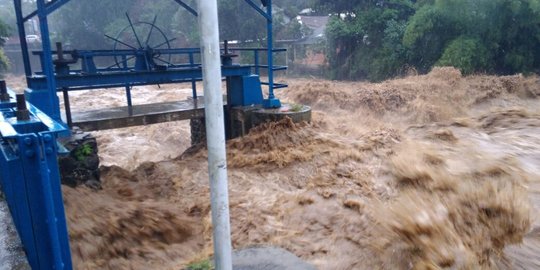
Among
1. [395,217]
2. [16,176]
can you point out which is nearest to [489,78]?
[395,217]

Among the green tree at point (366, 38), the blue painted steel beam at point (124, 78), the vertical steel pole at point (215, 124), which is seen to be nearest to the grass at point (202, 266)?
the vertical steel pole at point (215, 124)

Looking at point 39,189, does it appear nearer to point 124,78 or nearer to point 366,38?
point 124,78

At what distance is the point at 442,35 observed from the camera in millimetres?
20359

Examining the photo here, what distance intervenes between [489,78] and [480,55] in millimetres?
2961

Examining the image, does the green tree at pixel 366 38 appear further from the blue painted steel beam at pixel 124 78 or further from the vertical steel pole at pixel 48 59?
the vertical steel pole at pixel 48 59

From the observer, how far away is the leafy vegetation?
18359mm

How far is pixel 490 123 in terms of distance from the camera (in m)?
10.0

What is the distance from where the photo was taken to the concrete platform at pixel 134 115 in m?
8.48

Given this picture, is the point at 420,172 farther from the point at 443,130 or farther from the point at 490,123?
the point at 490,123

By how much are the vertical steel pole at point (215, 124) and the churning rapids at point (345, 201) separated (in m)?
2.36

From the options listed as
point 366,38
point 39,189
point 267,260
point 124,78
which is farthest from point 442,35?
point 39,189

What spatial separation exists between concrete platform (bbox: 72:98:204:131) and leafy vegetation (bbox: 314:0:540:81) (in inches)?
508

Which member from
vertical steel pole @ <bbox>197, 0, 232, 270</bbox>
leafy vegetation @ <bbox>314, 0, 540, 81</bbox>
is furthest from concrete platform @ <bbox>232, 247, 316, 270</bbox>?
leafy vegetation @ <bbox>314, 0, 540, 81</bbox>

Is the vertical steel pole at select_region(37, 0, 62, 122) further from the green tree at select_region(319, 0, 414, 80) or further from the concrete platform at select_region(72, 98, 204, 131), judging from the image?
the green tree at select_region(319, 0, 414, 80)
